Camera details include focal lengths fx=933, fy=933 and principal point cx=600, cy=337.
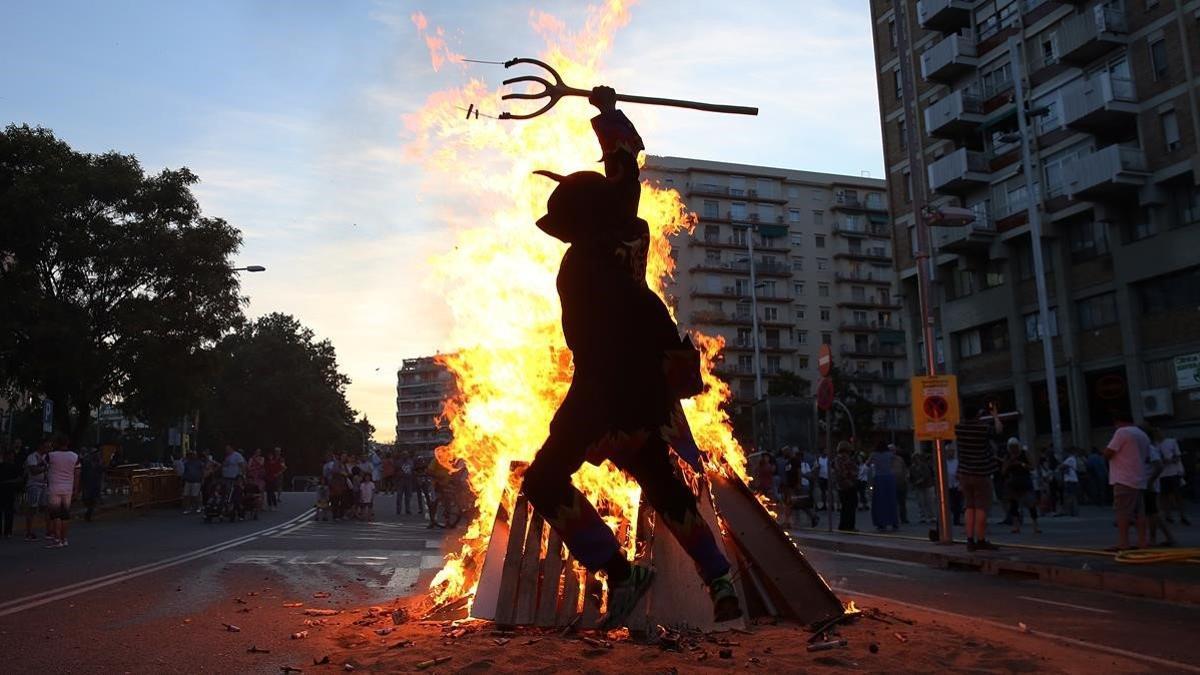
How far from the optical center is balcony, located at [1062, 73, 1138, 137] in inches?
1221

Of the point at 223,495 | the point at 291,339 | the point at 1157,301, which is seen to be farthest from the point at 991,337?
the point at 291,339

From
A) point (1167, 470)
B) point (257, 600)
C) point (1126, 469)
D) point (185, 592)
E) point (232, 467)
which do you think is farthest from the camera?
point (232, 467)

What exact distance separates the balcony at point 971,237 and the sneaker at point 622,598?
33559 mm

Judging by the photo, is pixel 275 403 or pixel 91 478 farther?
pixel 275 403

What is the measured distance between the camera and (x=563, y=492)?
5.28 metres

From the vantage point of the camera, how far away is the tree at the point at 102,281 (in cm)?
2498

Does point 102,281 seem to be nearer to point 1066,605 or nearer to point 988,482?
point 988,482

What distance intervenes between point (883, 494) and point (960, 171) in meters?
22.8

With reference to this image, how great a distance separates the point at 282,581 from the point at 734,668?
240 inches

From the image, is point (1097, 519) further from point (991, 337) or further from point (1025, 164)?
point (991, 337)

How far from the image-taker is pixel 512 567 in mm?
5762

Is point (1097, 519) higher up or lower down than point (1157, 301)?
lower down

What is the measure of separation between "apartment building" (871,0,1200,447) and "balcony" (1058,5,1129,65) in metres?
0.07

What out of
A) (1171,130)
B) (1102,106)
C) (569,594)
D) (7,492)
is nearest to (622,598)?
(569,594)
